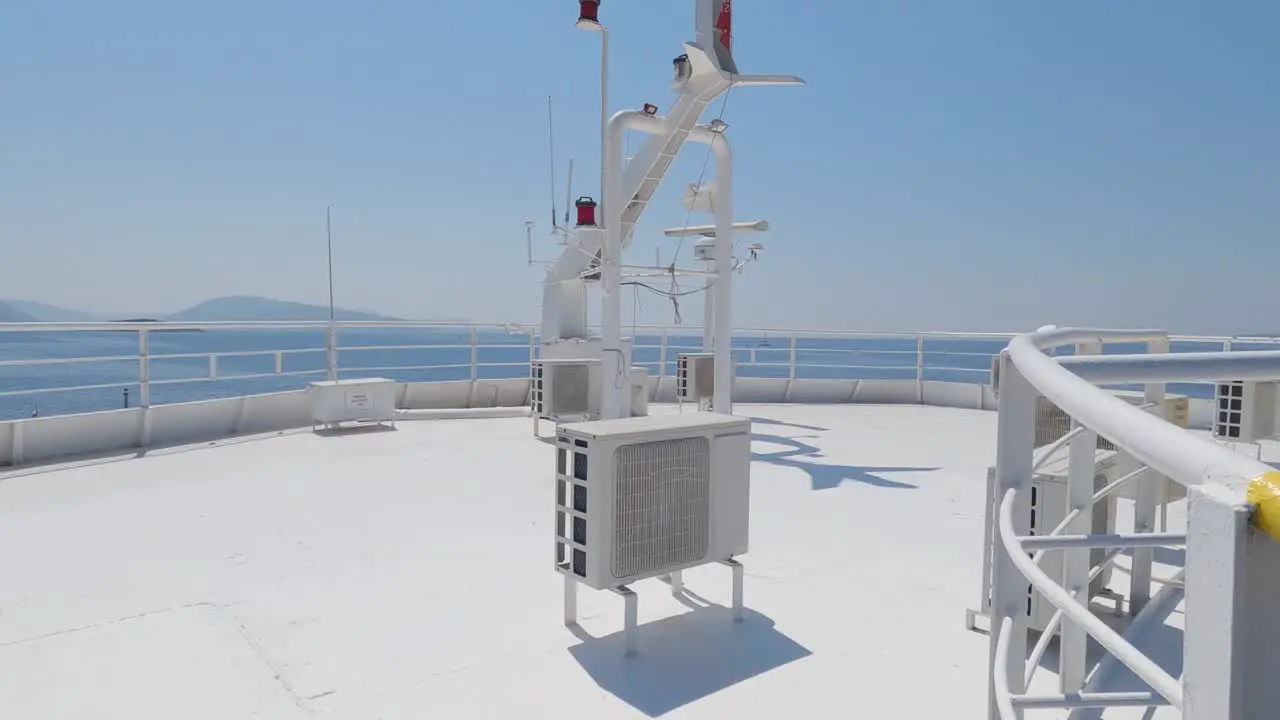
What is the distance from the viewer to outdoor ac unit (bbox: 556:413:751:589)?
8.20 feet

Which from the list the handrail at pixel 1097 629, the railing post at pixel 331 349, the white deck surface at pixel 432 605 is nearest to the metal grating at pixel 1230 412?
the white deck surface at pixel 432 605

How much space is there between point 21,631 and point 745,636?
233cm

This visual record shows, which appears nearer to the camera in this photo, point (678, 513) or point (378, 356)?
point (678, 513)

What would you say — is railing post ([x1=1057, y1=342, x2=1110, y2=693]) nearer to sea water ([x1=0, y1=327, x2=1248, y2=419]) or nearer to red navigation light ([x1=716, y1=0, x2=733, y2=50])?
sea water ([x1=0, y1=327, x2=1248, y2=419])

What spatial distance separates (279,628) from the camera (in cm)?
262

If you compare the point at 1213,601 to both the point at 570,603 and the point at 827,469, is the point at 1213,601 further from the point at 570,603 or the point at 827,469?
the point at 827,469

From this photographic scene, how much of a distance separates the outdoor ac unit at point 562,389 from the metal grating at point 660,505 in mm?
3742

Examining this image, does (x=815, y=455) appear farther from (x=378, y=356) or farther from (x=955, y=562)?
(x=378, y=356)

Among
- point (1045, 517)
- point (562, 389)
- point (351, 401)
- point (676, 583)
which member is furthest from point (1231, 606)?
point (351, 401)

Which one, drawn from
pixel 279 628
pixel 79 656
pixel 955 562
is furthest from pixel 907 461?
pixel 79 656

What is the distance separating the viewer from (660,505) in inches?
103

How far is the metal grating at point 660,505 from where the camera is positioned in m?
2.53

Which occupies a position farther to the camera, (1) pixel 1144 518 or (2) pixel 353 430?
(2) pixel 353 430

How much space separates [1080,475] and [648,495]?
1.24m
